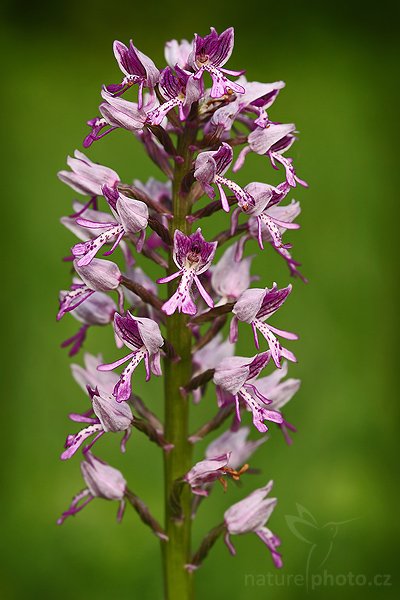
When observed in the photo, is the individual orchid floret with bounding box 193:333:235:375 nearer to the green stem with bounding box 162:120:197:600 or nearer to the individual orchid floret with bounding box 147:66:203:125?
the green stem with bounding box 162:120:197:600

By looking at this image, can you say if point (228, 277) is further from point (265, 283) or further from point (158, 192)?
point (265, 283)

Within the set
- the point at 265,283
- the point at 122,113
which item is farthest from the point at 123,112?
the point at 265,283

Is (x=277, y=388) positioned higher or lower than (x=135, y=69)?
lower

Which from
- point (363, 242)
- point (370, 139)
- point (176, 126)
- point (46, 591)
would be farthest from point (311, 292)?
point (176, 126)

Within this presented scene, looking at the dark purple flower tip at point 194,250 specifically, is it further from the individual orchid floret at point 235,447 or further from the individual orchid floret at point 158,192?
the individual orchid floret at point 235,447

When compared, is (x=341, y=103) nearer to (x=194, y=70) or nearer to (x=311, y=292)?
(x=311, y=292)
